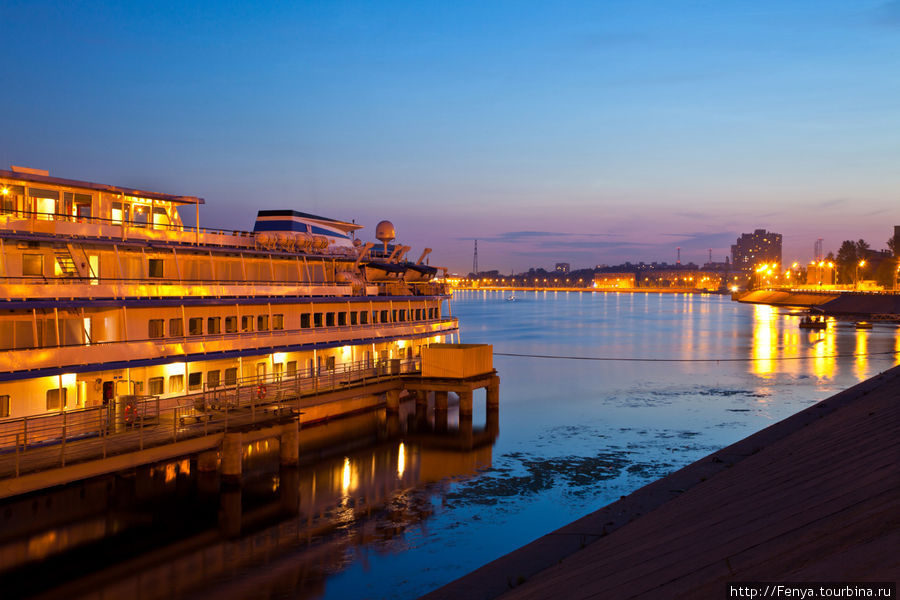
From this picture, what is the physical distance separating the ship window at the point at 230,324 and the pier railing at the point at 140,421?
259 centimetres

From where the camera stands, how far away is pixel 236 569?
21312 mm

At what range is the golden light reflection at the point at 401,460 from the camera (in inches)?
1296

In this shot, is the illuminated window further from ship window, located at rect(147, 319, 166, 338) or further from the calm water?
the calm water

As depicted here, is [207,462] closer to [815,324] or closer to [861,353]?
[861,353]

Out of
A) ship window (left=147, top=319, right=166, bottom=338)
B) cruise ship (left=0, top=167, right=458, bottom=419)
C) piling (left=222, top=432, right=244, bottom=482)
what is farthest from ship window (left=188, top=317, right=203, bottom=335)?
piling (left=222, top=432, right=244, bottom=482)

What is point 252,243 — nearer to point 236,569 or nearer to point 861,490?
point 236,569

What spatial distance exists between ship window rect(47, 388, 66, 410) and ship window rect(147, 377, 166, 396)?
4.18 metres

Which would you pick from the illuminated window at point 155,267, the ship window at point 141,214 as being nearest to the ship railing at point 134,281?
the illuminated window at point 155,267

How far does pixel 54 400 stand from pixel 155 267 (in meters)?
8.42

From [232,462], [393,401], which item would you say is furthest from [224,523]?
[393,401]

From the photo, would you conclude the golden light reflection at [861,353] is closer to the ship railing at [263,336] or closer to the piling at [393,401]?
the ship railing at [263,336]

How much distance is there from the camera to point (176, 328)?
104ft

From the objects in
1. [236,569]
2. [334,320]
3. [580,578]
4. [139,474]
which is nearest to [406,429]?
[334,320]

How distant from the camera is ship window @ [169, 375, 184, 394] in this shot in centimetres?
3059
